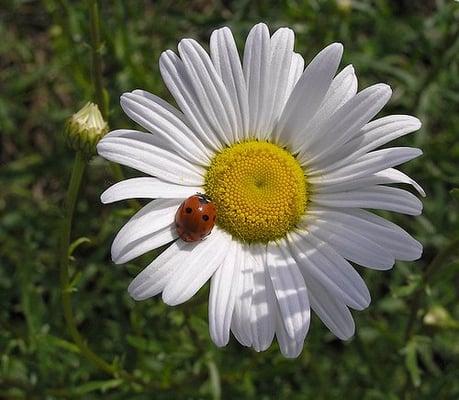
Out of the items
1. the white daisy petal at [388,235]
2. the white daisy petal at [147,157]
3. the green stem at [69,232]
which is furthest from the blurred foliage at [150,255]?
the white daisy petal at [388,235]

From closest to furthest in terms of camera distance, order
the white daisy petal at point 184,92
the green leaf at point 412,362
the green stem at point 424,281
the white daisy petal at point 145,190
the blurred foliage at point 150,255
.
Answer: the white daisy petal at point 145,190
the white daisy petal at point 184,92
the green stem at point 424,281
the green leaf at point 412,362
the blurred foliage at point 150,255

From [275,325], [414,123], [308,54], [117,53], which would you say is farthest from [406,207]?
[117,53]

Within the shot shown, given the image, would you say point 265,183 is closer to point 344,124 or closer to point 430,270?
point 344,124

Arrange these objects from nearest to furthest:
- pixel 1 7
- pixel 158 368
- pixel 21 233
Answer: pixel 158 368, pixel 21 233, pixel 1 7

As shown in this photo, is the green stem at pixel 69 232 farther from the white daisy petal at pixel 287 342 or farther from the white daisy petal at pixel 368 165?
the white daisy petal at pixel 368 165

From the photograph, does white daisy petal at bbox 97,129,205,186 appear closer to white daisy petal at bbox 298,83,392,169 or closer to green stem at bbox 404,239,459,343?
white daisy petal at bbox 298,83,392,169

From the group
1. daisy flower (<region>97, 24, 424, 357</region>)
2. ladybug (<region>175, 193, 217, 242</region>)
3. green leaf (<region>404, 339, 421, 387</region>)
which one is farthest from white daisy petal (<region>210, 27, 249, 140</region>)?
green leaf (<region>404, 339, 421, 387</region>)

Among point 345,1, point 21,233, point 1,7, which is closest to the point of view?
point 345,1

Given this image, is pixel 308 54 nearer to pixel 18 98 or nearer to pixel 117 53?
pixel 117 53
